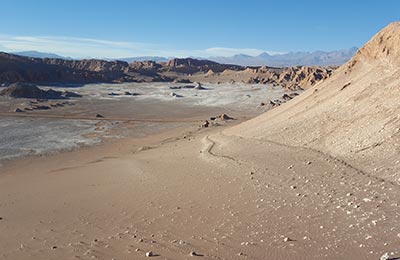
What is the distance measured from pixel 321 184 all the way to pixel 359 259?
3.14 meters

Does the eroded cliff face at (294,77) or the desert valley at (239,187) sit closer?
the desert valley at (239,187)

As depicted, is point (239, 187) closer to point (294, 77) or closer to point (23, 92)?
point (23, 92)

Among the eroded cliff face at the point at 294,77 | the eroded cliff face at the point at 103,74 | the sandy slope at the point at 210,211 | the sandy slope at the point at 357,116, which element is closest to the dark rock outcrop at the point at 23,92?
Answer: the eroded cliff face at the point at 103,74

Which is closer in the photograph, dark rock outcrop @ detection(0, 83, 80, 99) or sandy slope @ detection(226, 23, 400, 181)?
sandy slope @ detection(226, 23, 400, 181)

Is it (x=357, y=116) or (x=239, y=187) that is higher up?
(x=357, y=116)

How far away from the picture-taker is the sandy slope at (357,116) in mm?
9406

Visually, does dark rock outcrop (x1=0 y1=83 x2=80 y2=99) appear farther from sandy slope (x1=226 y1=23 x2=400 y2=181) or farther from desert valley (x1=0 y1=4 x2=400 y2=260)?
sandy slope (x1=226 y1=23 x2=400 y2=181)

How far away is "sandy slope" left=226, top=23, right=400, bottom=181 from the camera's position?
941 cm

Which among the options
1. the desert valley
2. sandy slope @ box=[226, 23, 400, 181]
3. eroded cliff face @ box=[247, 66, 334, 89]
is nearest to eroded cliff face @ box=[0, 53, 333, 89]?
eroded cliff face @ box=[247, 66, 334, 89]

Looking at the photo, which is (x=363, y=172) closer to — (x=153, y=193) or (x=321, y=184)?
(x=321, y=184)

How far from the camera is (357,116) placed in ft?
39.1

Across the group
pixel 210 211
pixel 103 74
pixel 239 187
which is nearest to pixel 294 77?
pixel 103 74

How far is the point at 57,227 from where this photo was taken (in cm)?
771

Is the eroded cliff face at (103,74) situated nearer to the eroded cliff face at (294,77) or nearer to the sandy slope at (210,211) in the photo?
the eroded cliff face at (294,77)
